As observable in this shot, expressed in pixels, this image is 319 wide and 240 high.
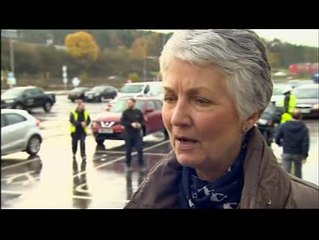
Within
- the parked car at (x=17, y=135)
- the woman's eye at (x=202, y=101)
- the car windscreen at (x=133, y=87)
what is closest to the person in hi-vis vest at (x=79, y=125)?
the parked car at (x=17, y=135)

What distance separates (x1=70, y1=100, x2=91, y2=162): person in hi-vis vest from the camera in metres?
3.35

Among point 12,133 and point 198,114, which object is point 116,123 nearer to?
point 12,133

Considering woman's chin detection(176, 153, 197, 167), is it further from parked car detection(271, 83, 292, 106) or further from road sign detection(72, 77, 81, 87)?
road sign detection(72, 77, 81, 87)

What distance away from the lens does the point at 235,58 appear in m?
0.73

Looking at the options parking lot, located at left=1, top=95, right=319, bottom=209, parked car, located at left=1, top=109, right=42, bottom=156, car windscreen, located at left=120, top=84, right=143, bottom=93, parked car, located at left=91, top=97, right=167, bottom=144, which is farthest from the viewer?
parked car, located at left=1, top=109, right=42, bottom=156

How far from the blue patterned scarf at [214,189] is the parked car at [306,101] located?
273 centimetres

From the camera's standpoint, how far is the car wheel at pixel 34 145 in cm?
387

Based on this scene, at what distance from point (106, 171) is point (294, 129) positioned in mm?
1702

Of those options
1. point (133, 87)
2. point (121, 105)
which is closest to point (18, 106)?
point (121, 105)

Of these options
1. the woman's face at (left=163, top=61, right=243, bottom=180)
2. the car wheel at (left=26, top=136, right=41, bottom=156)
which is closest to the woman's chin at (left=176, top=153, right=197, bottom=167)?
the woman's face at (left=163, top=61, right=243, bottom=180)

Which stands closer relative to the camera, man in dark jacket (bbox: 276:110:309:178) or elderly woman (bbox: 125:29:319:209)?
elderly woman (bbox: 125:29:319:209)

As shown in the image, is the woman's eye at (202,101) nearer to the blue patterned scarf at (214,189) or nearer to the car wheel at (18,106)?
the blue patterned scarf at (214,189)

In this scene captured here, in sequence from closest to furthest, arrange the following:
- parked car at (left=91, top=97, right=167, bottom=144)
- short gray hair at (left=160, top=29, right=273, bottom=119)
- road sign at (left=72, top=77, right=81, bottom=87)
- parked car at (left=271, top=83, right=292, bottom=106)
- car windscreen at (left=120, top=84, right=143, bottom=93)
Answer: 1. short gray hair at (left=160, top=29, right=273, bottom=119)
2. parked car at (left=271, top=83, right=292, bottom=106)
3. car windscreen at (left=120, top=84, right=143, bottom=93)
4. road sign at (left=72, top=77, right=81, bottom=87)
5. parked car at (left=91, top=97, right=167, bottom=144)
